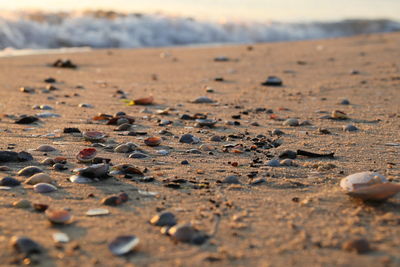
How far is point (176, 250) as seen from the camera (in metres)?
1.77

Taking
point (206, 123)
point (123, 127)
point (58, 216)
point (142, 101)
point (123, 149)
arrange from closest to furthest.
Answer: point (58, 216) < point (123, 149) < point (123, 127) < point (206, 123) < point (142, 101)

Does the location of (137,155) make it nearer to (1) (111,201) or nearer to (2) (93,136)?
(2) (93,136)

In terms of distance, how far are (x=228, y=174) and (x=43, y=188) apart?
0.94 meters

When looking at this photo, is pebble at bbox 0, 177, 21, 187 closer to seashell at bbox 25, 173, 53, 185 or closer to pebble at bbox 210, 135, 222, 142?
seashell at bbox 25, 173, 53, 185

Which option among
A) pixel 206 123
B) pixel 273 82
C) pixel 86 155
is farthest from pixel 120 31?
pixel 86 155

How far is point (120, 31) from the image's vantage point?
14.3 metres

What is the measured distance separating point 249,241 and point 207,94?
382cm

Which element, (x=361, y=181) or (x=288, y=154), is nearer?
(x=361, y=181)

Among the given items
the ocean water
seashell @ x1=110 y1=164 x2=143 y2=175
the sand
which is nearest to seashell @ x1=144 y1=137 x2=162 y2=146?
the sand

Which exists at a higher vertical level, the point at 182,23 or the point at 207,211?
the point at 182,23

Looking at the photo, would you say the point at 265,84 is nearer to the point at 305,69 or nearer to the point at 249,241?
the point at 305,69

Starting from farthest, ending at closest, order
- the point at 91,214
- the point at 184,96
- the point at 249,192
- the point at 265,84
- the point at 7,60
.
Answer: the point at 7,60 → the point at 265,84 → the point at 184,96 → the point at 249,192 → the point at 91,214

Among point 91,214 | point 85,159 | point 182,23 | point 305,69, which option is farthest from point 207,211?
point 182,23

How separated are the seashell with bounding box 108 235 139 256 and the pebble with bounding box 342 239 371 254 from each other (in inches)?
29.2
